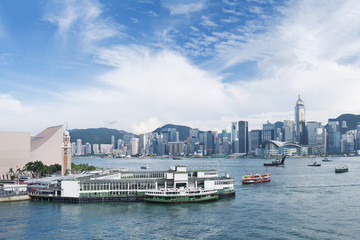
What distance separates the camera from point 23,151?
335 ft

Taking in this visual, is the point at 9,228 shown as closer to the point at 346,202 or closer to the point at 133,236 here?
the point at 133,236

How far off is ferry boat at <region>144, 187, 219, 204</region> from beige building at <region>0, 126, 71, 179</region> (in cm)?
4716

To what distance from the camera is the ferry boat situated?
57156 mm

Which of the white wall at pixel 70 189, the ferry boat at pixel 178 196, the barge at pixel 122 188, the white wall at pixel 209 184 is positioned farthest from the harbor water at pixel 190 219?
the white wall at pixel 209 184

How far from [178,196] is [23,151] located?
65.1 metres

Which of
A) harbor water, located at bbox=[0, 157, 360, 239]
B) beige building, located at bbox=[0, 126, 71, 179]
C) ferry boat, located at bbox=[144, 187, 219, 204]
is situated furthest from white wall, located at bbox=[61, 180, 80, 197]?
beige building, located at bbox=[0, 126, 71, 179]

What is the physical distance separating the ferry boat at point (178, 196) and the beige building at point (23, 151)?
4716 cm

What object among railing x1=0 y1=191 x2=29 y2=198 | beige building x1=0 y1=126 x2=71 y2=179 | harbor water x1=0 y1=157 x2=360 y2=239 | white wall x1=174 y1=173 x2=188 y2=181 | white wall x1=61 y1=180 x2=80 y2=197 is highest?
beige building x1=0 y1=126 x2=71 y2=179

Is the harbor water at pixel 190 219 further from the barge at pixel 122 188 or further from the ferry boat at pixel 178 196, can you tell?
the barge at pixel 122 188

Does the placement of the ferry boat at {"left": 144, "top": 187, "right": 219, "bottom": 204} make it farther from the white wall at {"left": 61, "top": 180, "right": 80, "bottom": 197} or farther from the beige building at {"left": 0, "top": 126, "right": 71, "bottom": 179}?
the beige building at {"left": 0, "top": 126, "right": 71, "bottom": 179}

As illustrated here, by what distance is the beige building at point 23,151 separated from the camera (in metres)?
97.9

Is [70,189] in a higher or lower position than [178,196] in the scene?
higher

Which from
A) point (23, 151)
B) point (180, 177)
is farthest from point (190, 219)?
point (23, 151)

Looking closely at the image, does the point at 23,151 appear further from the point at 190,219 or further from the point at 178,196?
the point at 190,219
